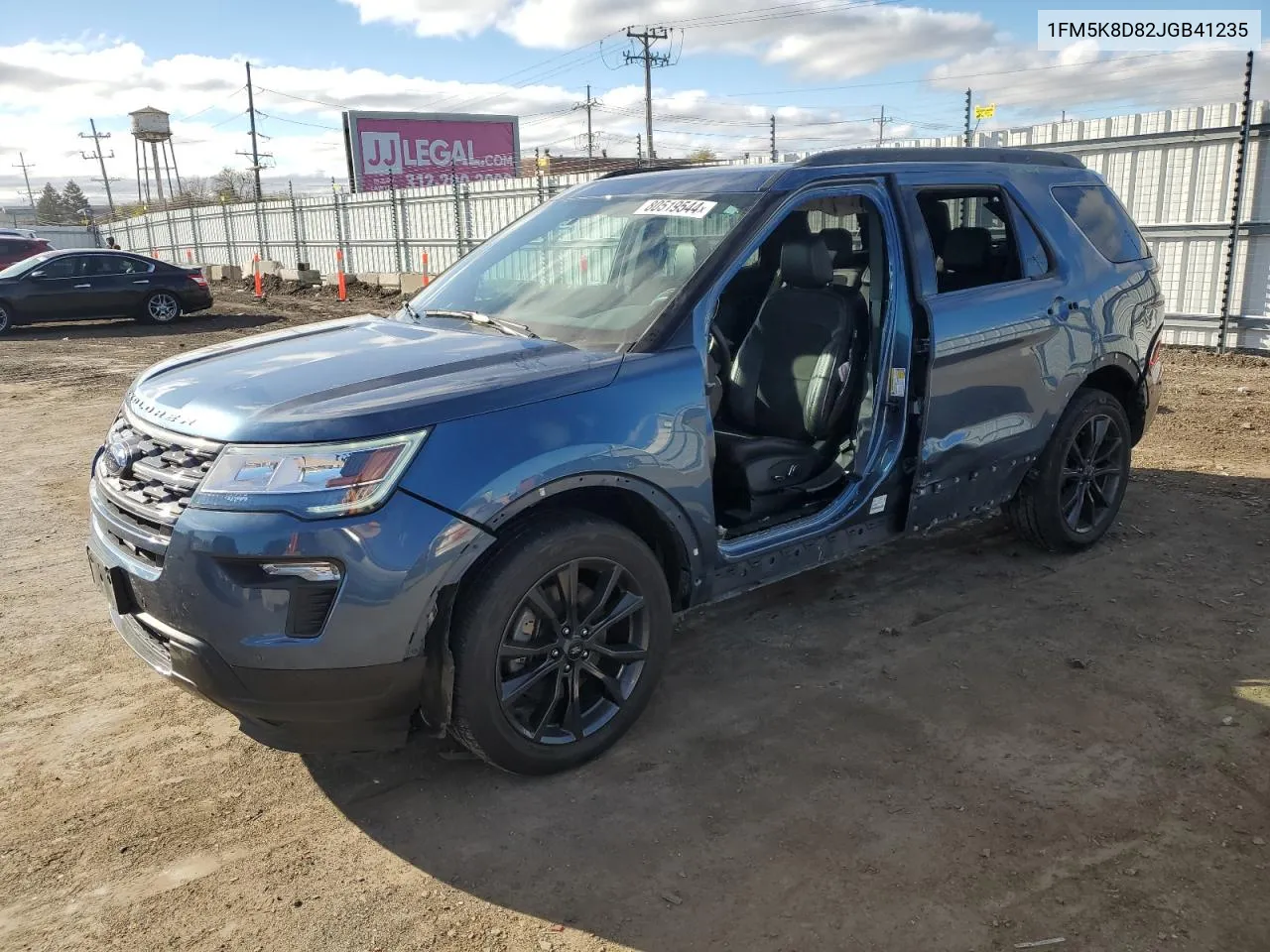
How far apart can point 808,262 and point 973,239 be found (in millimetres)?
963

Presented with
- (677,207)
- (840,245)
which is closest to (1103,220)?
(840,245)

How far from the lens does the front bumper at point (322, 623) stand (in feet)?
8.79

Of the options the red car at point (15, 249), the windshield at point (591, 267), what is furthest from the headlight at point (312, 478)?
the red car at point (15, 249)

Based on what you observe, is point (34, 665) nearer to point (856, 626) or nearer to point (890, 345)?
point (856, 626)

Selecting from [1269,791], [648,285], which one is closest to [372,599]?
[648,285]

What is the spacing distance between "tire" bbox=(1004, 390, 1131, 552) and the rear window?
2.47ft

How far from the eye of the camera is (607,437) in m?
3.11

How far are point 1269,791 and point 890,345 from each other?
81.2 inches

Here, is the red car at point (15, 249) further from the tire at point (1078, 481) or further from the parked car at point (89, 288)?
the tire at point (1078, 481)

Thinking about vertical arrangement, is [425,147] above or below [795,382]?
above

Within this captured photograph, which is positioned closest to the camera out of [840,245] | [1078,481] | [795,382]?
[795,382]

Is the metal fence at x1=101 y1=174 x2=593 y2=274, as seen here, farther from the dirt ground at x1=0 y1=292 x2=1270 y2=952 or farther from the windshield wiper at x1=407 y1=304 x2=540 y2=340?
the dirt ground at x1=0 y1=292 x2=1270 y2=952

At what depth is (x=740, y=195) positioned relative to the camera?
3816mm

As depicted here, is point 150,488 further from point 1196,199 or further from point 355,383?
point 1196,199
